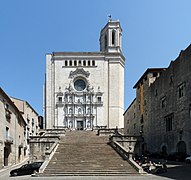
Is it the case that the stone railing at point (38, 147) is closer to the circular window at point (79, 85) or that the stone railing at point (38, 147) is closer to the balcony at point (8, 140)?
the balcony at point (8, 140)

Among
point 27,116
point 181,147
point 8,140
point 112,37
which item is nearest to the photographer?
point 181,147

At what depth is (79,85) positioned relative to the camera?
260ft

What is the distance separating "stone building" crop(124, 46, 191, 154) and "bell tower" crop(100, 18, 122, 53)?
25.1m

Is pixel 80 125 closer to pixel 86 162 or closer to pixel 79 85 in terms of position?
pixel 79 85

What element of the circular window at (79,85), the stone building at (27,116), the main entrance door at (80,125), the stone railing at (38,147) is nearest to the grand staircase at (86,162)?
the stone railing at (38,147)

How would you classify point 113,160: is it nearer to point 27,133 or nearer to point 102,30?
point 27,133

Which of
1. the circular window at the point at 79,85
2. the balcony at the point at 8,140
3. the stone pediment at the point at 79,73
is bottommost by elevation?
the balcony at the point at 8,140

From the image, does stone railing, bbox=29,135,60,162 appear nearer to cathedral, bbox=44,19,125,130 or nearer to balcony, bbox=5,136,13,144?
balcony, bbox=5,136,13,144

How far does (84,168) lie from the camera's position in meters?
26.0

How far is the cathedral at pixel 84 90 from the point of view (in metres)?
76.9

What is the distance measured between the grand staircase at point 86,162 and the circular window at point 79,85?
43838 millimetres

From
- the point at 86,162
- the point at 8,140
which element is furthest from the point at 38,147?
the point at 86,162

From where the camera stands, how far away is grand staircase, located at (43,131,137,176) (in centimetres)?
2480

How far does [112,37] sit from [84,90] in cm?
1743
